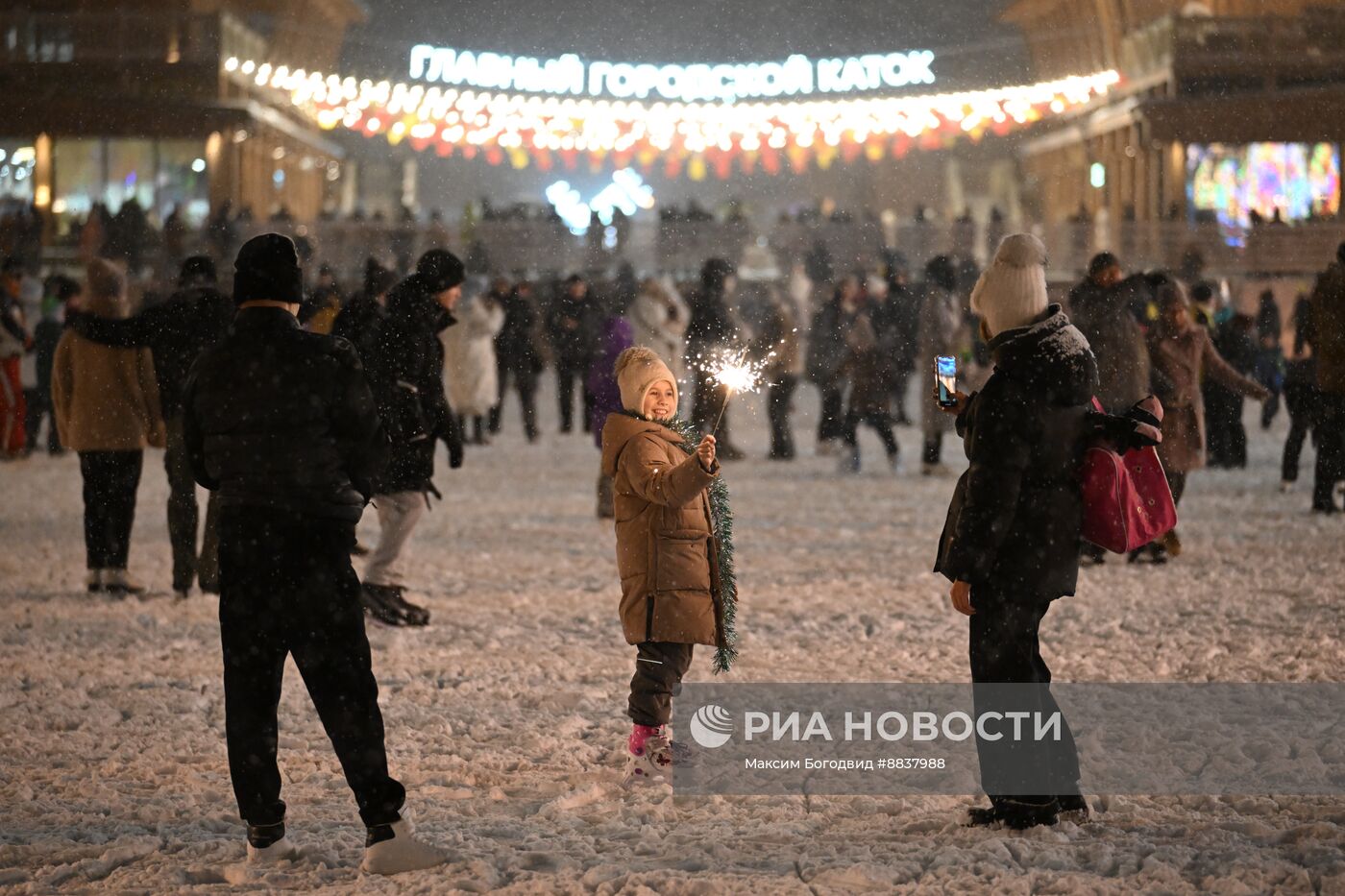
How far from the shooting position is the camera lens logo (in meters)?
5.45

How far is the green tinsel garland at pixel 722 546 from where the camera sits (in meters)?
5.01

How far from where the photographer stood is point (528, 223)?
3225 centimetres

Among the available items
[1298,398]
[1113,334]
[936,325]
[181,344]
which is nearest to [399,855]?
[181,344]

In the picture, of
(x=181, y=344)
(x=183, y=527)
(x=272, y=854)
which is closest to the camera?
(x=272, y=854)

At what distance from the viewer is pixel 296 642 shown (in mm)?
4066

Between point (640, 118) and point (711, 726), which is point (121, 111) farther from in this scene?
point (711, 726)

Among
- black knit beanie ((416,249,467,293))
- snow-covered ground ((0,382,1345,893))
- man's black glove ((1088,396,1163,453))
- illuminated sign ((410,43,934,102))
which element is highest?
illuminated sign ((410,43,934,102))

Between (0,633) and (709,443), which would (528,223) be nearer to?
(0,633)

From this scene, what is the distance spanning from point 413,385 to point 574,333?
11.5 m

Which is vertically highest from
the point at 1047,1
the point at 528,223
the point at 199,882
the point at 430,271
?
the point at 1047,1

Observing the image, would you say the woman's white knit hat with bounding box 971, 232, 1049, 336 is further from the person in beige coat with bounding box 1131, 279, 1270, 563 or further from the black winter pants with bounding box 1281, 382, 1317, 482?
the black winter pants with bounding box 1281, 382, 1317, 482

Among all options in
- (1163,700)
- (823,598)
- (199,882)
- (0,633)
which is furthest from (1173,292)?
(199,882)

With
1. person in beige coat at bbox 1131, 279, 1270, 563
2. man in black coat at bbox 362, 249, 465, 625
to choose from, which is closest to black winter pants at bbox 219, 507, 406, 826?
man in black coat at bbox 362, 249, 465, 625

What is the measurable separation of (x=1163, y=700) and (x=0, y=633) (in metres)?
4.88
